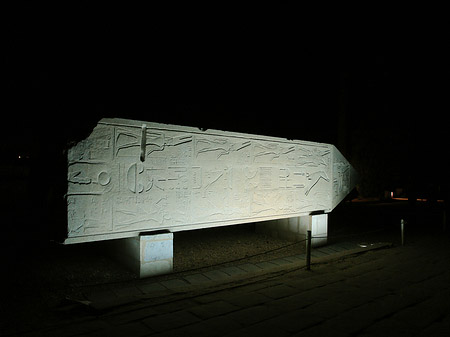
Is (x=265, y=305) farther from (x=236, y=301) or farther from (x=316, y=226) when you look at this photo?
(x=316, y=226)

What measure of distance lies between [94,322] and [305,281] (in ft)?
9.56

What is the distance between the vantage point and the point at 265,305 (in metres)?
3.49

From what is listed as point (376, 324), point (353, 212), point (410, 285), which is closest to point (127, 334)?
point (376, 324)

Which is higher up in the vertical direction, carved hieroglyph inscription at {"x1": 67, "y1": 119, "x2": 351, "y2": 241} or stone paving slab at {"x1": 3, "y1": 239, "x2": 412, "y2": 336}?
carved hieroglyph inscription at {"x1": 67, "y1": 119, "x2": 351, "y2": 241}

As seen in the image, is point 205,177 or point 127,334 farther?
point 205,177

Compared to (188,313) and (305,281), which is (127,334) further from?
(305,281)

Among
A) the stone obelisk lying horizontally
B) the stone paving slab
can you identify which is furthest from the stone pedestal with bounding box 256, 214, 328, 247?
the stone paving slab

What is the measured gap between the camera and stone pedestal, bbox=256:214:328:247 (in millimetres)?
6613

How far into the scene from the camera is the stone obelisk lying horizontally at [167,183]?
3822 millimetres

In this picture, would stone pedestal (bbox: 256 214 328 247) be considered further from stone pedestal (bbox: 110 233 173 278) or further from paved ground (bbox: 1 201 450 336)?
stone pedestal (bbox: 110 233 173 278)

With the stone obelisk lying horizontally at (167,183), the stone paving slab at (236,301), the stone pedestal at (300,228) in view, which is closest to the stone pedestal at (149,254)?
the stone obelisk lying horizontally at (167,183)

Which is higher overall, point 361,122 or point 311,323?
point 361,122

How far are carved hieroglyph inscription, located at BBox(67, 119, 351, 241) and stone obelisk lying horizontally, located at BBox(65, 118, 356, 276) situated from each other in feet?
0.04

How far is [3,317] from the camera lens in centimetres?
306
